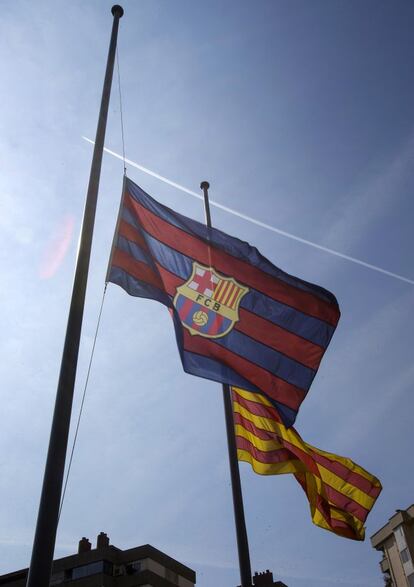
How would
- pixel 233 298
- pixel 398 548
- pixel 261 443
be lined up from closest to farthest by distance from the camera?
pixel 233 298
pixel 261 443
pixel 398 548

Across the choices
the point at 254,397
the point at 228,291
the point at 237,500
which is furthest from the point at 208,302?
the point at 237,500

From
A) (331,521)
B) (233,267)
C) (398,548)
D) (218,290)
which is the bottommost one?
(331,521)

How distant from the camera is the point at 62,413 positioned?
20.6 ft

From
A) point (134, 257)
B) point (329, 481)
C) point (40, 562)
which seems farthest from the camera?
point (329, 481)

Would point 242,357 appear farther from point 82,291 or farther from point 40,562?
point 40,562

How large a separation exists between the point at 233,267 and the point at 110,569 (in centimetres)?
5669

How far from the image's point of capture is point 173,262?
11117 mm

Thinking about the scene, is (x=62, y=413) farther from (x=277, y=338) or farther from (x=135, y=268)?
(x=277, y=338)

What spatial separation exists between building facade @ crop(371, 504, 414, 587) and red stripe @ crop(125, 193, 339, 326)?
52.1m

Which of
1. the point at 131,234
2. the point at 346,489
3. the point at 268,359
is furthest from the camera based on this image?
the point at 346,489

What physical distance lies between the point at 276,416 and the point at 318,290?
269cm

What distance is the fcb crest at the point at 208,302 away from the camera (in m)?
10.7

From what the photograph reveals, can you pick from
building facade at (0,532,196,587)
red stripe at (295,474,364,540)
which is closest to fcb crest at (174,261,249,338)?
red stripe at (295,474,364,540)

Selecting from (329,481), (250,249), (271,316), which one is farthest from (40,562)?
(329,481)
